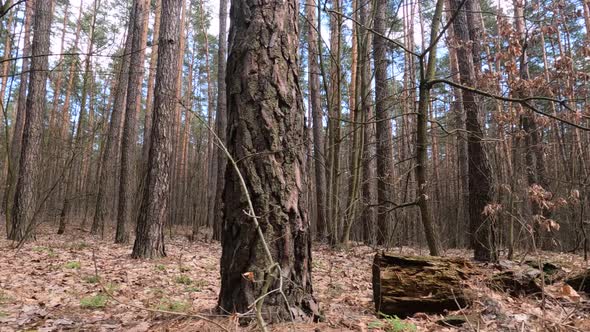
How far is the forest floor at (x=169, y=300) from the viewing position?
2535 mm

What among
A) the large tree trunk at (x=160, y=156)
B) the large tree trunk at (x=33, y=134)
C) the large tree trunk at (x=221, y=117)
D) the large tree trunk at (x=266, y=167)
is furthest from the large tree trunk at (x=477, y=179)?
the large tree trunk at (x=33, y=134)

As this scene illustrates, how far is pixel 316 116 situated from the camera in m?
11.9

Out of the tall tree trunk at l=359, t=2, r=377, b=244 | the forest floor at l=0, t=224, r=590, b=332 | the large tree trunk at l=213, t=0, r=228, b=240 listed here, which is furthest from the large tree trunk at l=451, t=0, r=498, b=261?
the large tree trunk at l=213, t=0, r=228, b=240

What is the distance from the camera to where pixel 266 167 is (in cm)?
234

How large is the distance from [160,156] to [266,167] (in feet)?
14.7

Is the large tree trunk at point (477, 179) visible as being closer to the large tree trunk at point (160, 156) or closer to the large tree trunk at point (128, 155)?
the large tree trunk at point (160, 156)

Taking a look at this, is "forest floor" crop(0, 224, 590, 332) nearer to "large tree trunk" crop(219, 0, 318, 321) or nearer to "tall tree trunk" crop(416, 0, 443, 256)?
"large tree trunk" crop(219, 0, 318, 321)

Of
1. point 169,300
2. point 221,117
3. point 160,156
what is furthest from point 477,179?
point 221,117

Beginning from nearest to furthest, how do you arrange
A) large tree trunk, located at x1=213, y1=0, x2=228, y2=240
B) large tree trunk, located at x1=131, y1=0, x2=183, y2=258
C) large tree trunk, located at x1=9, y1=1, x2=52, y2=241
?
1. large tree trunk, located at x1=131, y1=0, x2=183, y2=258
2. large tree trunk, located at x1=9, y1=1, x2=52, y2=241
3. large tree trunk, located at x1=213, y1=0, x2=228, y2=240

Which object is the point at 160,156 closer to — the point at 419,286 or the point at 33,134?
the point at 33,134

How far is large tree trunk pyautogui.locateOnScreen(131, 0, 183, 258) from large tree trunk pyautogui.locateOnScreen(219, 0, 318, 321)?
3.98 meters

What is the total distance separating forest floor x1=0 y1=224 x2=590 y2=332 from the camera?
2535 mm

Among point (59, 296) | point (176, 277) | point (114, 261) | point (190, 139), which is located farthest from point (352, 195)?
point (190, 139)

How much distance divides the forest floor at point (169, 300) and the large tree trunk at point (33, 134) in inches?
75.7
